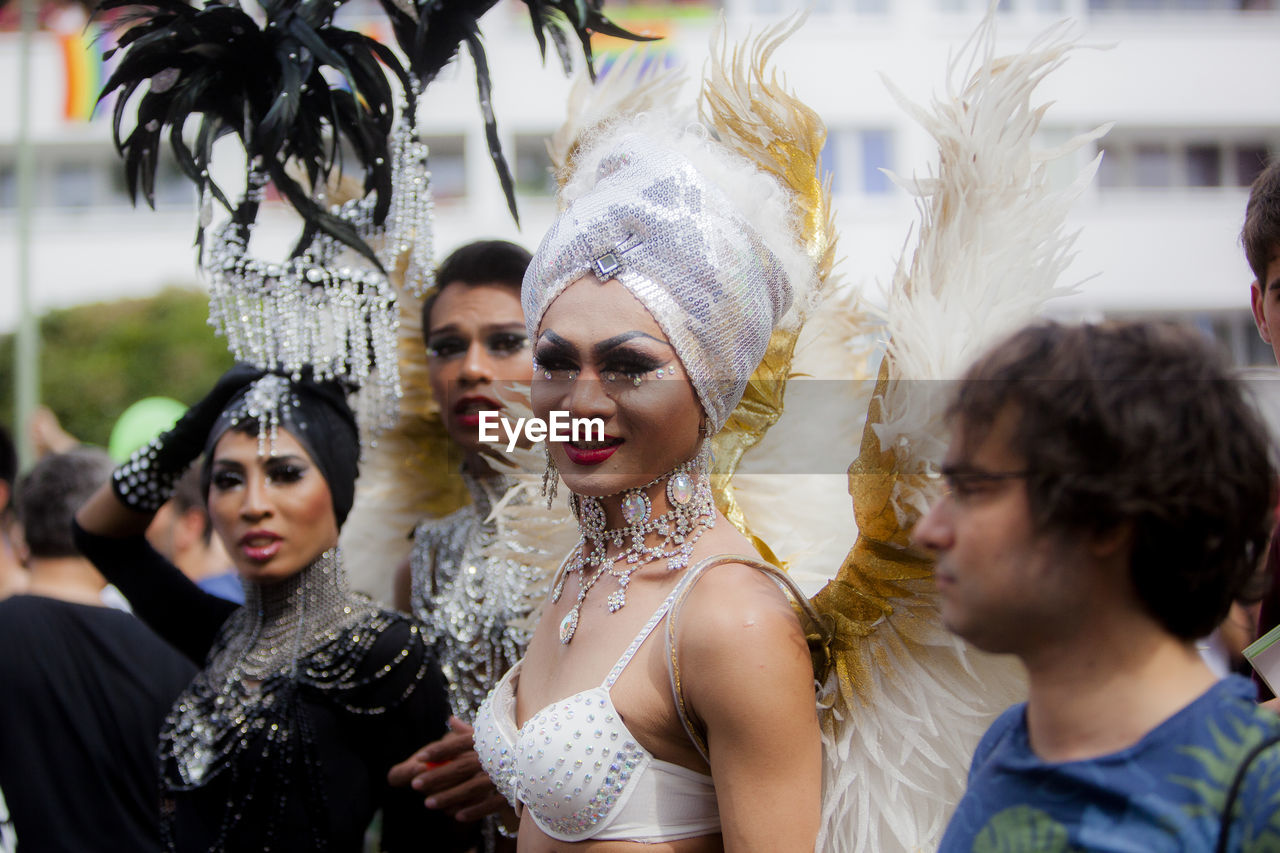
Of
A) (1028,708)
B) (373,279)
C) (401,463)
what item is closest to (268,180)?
(373,279)

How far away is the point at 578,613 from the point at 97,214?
19.7 m

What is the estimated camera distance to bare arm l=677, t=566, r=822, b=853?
1.59 m

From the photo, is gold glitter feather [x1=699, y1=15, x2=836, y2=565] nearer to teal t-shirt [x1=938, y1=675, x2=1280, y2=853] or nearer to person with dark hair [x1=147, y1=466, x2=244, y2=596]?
teal t-shirt [x1=938, y1=675, x2=1280, y2=853]

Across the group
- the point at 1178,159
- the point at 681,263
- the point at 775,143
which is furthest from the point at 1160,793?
the point at 1178,159

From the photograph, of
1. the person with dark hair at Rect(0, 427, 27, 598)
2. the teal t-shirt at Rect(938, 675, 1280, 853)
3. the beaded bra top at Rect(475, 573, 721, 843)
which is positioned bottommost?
the person with dark hair at Rect(0, 427, 27, 598)

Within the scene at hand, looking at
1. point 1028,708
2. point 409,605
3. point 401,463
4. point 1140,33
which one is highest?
point 1140,33

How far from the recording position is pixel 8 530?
474 centimetres

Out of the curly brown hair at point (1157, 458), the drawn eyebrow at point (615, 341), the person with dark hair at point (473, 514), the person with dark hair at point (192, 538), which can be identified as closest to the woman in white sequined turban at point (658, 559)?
the drawn eyebrow at point (615, 341)

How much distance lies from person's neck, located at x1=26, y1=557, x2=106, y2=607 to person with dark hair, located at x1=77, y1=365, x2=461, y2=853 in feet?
1.89

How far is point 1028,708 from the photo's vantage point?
4.17 ft

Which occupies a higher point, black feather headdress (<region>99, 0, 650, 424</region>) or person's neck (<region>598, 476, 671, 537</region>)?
black feather headdress (<region>99, 0, 650, 424</region>)

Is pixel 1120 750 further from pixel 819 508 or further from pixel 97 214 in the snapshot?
pixel 97 214

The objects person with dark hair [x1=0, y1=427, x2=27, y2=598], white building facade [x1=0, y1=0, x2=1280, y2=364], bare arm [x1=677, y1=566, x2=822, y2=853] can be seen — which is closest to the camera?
bare arm [x1=677, y1=566, x2=822, y2=853]

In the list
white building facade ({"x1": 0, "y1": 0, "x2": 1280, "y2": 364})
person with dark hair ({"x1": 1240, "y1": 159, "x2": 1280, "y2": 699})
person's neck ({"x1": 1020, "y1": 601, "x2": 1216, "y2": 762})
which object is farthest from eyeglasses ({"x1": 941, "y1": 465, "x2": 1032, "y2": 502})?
white building facade ({"x1": 0, "y1": 0, "x2": 1280, "y2": 364})
